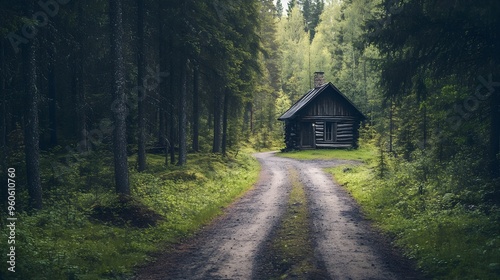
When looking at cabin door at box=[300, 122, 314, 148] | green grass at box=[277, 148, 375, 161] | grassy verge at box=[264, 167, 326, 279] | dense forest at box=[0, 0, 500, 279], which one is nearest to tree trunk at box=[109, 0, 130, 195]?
dense forest at box=[0, 0, 500, 279]

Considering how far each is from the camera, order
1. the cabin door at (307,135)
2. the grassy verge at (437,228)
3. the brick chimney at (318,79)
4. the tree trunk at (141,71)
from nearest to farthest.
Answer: the grassy verge at (437,228) < the tree trunk at (141,71) < the cabin door at (307,135) < the brick chimney at (318,79)

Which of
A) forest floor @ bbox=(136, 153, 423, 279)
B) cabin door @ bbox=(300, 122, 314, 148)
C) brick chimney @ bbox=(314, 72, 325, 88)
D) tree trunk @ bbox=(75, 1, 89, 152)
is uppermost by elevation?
brick chimney @ bbox=(314, 72, 325, 88)

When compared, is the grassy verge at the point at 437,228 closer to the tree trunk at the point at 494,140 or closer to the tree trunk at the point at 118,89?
the tree trunk at the point at 494,140

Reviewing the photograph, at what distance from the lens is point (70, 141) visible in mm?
23844

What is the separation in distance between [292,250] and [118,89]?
A: 784 centimetres

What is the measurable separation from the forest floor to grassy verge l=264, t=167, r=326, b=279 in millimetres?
30

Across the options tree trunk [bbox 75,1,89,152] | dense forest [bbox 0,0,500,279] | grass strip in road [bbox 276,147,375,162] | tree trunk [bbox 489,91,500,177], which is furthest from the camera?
grass strip in road [bbox 276,147,375,162]

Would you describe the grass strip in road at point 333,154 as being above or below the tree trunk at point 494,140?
below

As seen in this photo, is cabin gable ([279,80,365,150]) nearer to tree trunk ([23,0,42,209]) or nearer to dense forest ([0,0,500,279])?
dense forest ([0,0,500,279])

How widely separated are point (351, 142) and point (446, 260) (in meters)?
34.2

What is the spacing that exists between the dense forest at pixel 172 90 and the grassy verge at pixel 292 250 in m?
3.53

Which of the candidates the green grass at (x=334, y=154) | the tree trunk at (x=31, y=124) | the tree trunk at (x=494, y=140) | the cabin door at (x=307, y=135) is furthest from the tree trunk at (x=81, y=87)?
the cabin door at (x=307, y=135)

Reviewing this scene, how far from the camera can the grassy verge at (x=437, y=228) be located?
27.8ft

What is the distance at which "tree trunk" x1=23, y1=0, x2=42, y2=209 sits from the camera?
37.9 ft
